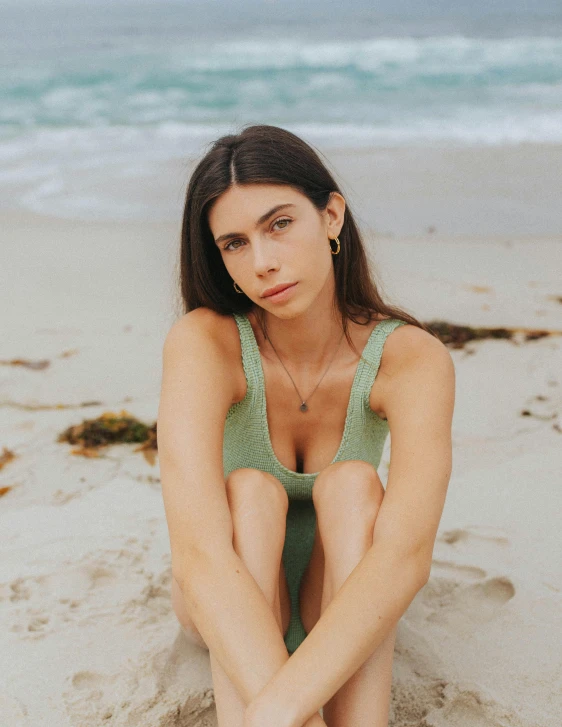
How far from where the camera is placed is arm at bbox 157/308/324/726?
206 cm

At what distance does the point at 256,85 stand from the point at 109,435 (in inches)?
605

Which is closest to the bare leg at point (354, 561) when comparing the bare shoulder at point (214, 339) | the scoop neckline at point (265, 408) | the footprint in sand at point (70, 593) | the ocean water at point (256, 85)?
the scoop neckline at point (265, 408)

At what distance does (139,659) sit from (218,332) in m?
1.12

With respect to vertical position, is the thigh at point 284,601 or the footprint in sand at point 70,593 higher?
the thigh at point 284,601

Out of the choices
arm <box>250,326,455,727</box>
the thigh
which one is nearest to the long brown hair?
arm <box>250,326,455,727</box>

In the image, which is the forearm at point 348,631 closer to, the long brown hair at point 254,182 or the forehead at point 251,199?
the long brown hair at point 254,182

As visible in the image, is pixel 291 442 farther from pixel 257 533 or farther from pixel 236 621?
pixel 236 621

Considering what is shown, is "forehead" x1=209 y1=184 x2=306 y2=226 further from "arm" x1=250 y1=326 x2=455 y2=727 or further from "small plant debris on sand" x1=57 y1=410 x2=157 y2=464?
"small plant debris on sand" x1=57 y1=410 x2=157 y2=464

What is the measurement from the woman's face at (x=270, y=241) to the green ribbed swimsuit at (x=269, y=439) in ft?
0.94

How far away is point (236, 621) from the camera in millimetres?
2074

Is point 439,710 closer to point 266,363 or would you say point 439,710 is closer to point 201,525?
point 201,525

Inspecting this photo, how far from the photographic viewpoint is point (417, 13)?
30.8m

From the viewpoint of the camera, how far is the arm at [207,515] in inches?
81.1

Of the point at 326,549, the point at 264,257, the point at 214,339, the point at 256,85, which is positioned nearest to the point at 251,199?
the point at 264,257
